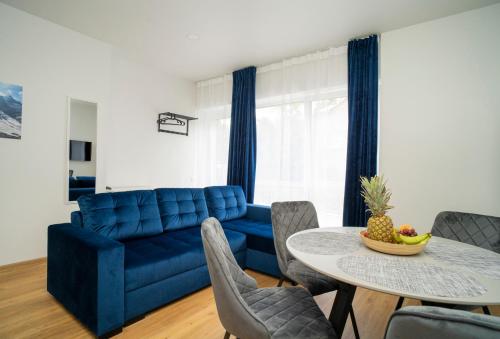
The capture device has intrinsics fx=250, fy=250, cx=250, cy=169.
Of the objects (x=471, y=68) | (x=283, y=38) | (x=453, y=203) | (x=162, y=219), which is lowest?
(x=162, y=219)

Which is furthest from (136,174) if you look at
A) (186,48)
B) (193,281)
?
(193,281)

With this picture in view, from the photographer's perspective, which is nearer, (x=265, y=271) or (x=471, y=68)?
(x=471, y=68)

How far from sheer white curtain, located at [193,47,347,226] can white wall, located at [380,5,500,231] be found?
1.83 feet

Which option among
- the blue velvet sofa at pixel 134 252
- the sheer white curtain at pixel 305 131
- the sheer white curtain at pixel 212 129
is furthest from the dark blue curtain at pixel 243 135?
Result: the blue velvet sofa at pixel 134 252

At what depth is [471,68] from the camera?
2.50 m

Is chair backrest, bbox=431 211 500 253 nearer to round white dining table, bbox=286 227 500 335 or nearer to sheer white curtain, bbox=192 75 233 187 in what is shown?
round white dining table, bbox=286 227 500 335

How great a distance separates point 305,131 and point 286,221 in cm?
188

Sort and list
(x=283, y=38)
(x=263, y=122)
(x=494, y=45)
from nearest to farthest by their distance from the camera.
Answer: (x=494, y=45) → (x=283, y=38) → (x=263, y=122)

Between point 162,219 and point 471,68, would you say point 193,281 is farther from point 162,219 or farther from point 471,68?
point 471,68

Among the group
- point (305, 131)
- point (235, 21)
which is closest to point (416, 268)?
point (305, 131)

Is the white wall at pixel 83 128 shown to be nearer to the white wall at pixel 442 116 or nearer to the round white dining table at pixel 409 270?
the round white dining table at pixel 409 270

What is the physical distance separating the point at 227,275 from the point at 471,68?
3.10 m

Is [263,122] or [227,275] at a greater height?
[263,122]

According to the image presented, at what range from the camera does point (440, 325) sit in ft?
1.64
